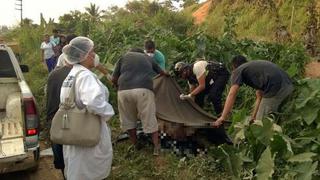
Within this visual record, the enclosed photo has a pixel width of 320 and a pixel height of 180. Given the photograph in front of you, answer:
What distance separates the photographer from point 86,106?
3791mm

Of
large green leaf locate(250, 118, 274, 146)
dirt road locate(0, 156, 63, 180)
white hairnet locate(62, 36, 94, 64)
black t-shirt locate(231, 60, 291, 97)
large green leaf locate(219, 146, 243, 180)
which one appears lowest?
dirt road locate(0, 156, 63, 180)

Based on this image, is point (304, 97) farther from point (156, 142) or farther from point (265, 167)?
point (156, 142)

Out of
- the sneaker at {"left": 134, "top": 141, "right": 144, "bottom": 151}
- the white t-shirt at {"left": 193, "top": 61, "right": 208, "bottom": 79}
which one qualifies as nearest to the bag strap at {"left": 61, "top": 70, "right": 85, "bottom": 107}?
the sneaker at {"left": 134, "top": 141, "right": 144, "bottom": 151}

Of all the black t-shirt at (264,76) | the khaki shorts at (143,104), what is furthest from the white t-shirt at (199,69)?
the black t-shirt at (264,76)

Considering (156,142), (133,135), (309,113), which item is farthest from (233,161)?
(133,135)

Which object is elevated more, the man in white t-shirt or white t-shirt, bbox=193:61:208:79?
white t-shirt, bbox=193:61:208:79

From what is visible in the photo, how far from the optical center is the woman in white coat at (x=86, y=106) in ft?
12.5

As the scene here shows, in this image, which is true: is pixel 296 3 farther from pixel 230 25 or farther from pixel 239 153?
pixel 239 153

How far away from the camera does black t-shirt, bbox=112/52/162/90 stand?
633cm

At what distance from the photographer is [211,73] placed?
24.7 feet

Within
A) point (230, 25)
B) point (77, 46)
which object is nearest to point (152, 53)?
point (77, 46)

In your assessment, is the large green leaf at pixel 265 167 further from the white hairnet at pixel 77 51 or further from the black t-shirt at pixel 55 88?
the black t-shirt at pixel 55 88

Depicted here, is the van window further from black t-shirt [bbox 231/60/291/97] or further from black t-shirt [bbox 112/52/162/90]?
black t-shirt [bbox 231/60/291/97]

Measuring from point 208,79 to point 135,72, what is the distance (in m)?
1.66
